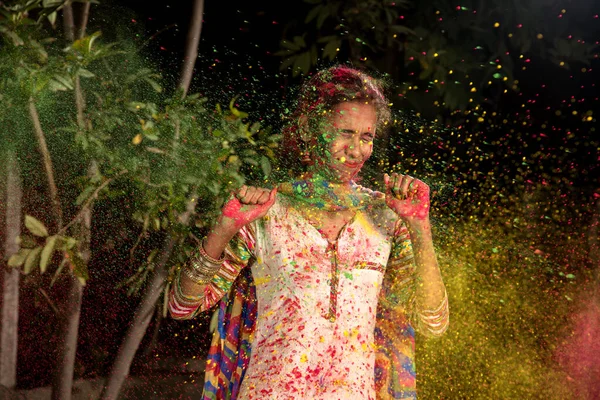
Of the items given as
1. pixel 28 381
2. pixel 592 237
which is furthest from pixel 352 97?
pixel 592 237

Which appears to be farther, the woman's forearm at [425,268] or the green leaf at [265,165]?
the green leaf at [265,165]

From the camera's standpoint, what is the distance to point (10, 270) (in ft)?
13.1

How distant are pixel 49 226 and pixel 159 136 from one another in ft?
2.52

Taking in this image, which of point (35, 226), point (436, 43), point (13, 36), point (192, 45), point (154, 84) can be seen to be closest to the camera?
point (13, 36)

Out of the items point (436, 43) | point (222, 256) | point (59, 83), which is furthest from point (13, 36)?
point (436, 43)

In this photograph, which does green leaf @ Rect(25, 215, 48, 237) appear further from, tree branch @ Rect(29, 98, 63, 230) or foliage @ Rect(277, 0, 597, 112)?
foliage @ Rect(277, 0, 597, 112)

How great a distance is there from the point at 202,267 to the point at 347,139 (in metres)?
0.58

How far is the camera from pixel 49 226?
4.10 metres

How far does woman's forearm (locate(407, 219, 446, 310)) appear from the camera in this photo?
242 cm

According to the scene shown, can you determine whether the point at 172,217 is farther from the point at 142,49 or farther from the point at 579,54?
the point at 579,54

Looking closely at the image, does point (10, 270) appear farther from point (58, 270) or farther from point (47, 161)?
point (47, 161)

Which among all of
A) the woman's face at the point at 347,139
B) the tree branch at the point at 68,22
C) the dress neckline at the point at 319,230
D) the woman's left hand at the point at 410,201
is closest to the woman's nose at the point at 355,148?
the woman's face at the point at 347,139

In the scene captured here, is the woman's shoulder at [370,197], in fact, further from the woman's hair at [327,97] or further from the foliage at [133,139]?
the foliage at [133,139]

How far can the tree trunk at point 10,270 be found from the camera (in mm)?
3984
